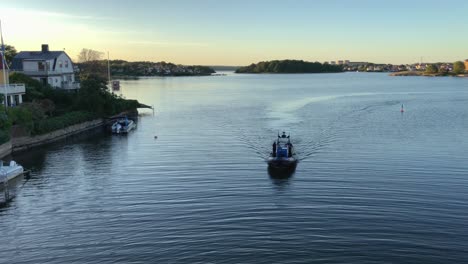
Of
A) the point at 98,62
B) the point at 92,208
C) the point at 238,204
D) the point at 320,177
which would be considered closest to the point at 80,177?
the point at 92,208

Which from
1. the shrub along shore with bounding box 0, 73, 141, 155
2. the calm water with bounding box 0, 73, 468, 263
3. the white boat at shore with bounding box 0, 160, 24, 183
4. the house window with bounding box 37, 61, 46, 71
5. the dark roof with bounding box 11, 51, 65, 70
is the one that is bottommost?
the calm water with bounding box 0, 73, 468, 263

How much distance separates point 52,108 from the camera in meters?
61.5

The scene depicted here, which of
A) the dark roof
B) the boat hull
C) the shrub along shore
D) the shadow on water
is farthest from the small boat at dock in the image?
the boat hull

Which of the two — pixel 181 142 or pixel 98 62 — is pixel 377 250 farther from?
pixel 98 62

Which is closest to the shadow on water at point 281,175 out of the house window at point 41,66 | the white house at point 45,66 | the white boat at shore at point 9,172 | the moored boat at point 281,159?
the moored boat at point 281,159

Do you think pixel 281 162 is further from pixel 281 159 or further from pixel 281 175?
pixel 281 175

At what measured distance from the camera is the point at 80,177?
129 feet

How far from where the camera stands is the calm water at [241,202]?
75.3ft

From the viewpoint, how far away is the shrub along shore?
51375 millimetres

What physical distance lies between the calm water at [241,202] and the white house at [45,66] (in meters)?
21.8

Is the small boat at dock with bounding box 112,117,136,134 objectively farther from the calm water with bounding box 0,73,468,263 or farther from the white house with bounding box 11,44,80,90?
the white house with bounding box 11,44,80,90

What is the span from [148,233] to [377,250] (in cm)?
1234

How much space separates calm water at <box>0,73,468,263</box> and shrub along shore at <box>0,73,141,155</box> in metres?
3.45

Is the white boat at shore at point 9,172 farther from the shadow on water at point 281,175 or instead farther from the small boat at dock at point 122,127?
the small boat at dock at point 122,127
